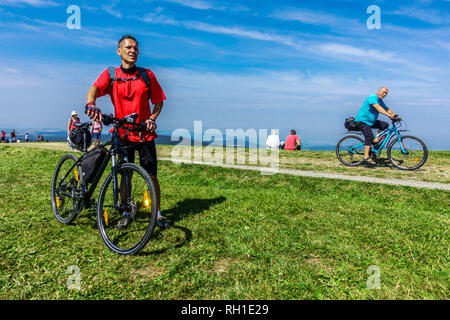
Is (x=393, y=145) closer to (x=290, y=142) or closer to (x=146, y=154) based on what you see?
(x=290, y=142)

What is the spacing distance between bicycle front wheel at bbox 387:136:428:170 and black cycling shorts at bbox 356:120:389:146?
592mm

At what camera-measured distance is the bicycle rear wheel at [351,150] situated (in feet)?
34.8

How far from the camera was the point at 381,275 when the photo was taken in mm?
2928

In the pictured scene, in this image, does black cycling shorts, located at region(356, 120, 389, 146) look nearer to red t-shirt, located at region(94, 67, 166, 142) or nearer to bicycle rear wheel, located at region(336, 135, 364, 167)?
bicycle rear wheel, located at region(336, 135, 364, 167)

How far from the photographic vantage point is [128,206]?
3.81 meters

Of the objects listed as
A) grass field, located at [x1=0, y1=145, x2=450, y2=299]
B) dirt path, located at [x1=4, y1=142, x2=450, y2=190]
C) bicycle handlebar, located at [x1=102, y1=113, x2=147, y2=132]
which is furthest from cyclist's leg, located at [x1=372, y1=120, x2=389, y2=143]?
bicycle handlebar, located at [x1=102, y1=113, x2=147, y2=132]

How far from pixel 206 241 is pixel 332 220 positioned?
82.9 inches

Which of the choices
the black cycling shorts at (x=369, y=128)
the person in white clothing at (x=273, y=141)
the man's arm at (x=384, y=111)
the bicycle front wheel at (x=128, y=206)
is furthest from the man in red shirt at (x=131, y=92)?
the person in white clothing at (x=273, y=141)

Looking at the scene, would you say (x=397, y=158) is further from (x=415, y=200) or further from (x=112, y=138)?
(x=112, y=138)

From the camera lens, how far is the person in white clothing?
14.9 m

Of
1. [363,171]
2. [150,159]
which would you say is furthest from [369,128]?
[150,159]

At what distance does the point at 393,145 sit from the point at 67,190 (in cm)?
954
